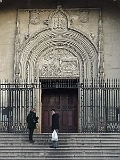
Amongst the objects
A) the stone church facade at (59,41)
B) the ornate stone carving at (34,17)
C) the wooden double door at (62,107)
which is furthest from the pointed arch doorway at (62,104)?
the ornate stone carving at (34,17)

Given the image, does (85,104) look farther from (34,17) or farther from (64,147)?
(34,17)

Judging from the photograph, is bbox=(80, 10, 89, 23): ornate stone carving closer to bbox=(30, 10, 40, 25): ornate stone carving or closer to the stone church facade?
the stone church facade

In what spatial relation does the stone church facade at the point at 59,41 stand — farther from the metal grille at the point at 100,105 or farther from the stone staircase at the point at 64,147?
the stone staircase at the point at 64,147

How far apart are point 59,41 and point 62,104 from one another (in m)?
3.09

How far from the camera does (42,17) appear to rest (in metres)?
23.7

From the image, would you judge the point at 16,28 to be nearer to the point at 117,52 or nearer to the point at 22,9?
the point at 22,9

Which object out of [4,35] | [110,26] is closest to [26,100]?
[4,35]

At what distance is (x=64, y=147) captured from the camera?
18641 millimetres

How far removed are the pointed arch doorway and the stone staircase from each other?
13.5 feet

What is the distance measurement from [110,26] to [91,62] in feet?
6.51

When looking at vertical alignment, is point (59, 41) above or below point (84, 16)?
below

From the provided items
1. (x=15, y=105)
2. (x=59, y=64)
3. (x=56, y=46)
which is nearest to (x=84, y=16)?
(x=56, y=46)

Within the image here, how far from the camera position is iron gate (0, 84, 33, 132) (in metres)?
21.7

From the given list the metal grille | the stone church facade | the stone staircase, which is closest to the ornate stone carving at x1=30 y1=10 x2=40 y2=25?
the stone church facade
